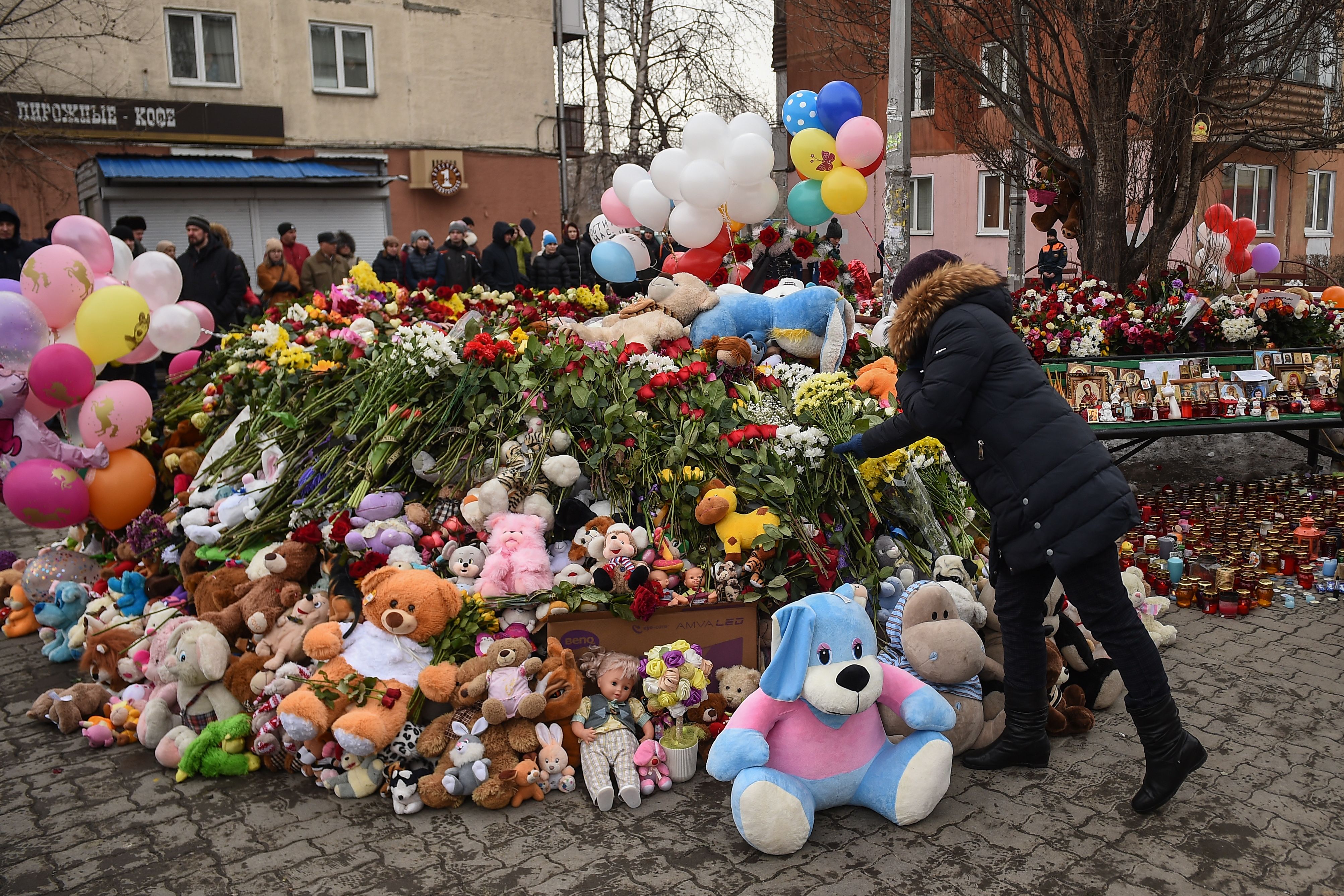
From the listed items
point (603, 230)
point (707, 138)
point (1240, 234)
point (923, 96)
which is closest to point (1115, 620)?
point (707, 138)

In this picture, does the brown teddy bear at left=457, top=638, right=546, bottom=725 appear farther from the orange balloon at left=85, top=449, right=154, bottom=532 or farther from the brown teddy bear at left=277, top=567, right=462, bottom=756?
the orange balloon at left=85, top=449, right=154, bottom=532

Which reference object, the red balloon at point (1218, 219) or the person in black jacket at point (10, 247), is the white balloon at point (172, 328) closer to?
the person in black jacket at point (10, 247)

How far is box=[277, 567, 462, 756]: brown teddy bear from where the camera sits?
11.6ft

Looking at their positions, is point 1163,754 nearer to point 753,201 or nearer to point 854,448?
point 854,448

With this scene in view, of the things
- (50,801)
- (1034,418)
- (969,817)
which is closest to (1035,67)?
(1034,418)

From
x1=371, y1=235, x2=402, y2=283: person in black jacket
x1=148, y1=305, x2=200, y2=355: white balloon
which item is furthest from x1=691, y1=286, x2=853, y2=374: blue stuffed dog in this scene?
x1=371, y1=235, x2=402, y2=283: person in black jacket

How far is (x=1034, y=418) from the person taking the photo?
3.36 meters

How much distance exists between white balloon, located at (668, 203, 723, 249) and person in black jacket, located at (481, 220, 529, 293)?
5.16 metres

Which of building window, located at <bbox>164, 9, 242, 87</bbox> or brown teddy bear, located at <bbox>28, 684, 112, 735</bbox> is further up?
building window, located at <bbox>164, 9, 242, 87</bbox>

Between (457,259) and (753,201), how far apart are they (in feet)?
17.7

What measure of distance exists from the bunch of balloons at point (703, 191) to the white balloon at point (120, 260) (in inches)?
112

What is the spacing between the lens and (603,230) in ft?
29.1

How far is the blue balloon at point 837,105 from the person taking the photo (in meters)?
6.84

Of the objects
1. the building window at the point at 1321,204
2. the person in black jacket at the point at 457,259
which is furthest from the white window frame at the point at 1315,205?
the person in black jacket at the point at 457,259
